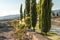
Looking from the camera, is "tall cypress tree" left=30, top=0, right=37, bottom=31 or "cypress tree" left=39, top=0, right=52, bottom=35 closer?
"cypress tree" left=39, top=0, right=52, bottom=35

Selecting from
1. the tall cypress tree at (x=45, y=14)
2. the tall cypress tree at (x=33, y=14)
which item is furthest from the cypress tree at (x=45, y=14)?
the tall cypress tree at (x=33, y=14)

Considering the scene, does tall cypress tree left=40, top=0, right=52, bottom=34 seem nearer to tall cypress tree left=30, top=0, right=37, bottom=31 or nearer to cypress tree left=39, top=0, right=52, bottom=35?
cypress tree left=39, top=0, right=52, bottom=35

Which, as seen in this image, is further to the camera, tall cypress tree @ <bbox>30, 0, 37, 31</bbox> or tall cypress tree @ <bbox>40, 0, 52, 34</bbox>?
tall cypress tree @ <bbox>30, 0, 37, 31</bbox>

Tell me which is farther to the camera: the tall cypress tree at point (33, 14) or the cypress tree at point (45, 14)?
the tall cypress tree at point (33, 14)

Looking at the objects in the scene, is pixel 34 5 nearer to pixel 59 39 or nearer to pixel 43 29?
pixel 43 29

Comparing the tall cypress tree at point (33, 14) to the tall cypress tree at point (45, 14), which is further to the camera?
the tall cypress tree at point (33, 14)

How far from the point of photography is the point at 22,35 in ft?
64.2

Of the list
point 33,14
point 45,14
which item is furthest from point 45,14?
point 33,14

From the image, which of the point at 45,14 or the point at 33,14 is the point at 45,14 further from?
the point at 33,14

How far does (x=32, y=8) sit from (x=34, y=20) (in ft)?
8.05

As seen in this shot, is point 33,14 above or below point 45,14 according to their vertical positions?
below

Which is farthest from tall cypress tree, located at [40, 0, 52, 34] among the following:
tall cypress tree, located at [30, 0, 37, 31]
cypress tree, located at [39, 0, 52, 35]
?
tall cypress tree, located at [30, 0, 37, 31]

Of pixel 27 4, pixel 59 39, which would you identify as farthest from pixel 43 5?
pixel 27 4

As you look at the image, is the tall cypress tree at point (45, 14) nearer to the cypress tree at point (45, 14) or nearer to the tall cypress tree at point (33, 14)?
the cypress tree at point (45, 14)
